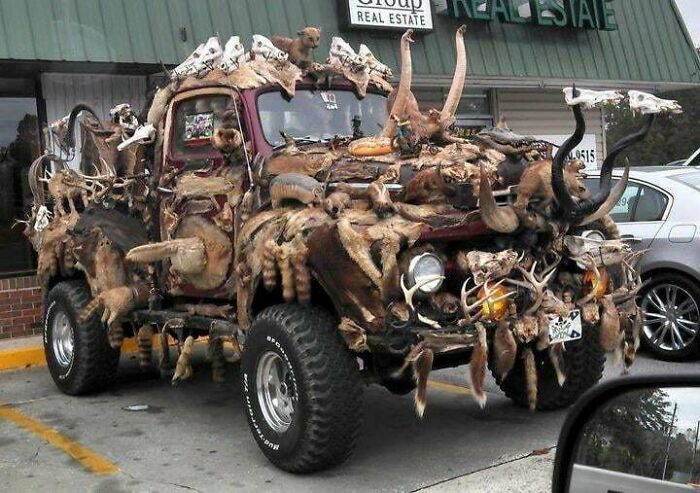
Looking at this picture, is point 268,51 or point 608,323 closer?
point 608,323

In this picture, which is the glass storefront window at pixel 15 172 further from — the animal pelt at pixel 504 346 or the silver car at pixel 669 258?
the animal pelt at pixel 504 346

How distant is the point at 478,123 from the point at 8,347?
8823mm

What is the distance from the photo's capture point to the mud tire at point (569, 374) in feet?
19.6

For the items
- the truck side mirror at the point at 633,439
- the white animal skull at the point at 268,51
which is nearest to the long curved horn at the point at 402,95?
the white animal skull at the point at 268,51

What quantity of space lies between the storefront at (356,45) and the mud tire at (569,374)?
19.6 feet

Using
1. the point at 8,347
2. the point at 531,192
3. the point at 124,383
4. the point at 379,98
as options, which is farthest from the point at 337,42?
the point at 8,347

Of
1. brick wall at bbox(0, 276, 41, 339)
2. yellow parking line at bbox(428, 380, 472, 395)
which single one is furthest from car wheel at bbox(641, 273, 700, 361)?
brick wall at bbox(0, 276, 41, 339)

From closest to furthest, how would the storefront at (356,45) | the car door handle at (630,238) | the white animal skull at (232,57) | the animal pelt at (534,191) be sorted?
the animal pelt at (534,191), the car door handle at (630,238), the white animal skull at (232,57), the storefront at (356,45)

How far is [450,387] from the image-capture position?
24.3 ft

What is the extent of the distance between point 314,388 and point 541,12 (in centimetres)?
1086

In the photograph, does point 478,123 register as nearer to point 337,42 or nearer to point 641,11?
point 641,11

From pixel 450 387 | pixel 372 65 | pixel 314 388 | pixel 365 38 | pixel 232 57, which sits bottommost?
pixel 450 387

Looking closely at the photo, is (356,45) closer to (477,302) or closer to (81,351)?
(81,351)

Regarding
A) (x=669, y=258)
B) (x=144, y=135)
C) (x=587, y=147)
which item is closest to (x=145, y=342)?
(x=144, y=135)
